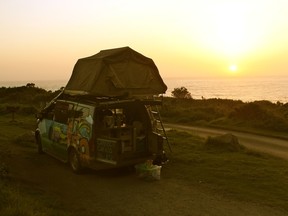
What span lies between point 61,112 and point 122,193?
4.23 metres

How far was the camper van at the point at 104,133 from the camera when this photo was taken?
11250 millimetres

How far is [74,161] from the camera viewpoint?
1220cm

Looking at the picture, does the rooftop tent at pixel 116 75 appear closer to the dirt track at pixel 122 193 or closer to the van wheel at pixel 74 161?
the van wheel at pixel 74 161

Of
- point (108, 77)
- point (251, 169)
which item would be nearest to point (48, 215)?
point (108, 77)

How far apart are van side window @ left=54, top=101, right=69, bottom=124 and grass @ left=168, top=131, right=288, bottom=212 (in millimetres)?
4058

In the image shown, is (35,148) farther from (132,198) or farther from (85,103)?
(132,198)

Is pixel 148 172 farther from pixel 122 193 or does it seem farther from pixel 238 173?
pixel 238 173

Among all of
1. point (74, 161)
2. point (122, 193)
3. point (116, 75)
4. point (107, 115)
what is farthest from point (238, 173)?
point (74, 161)

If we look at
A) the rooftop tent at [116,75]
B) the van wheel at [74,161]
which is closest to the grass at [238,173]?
the rooftop tent at [116,75]

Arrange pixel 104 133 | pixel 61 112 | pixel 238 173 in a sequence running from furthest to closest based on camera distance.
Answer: pixel 61 112, pixel 238 173, pixel 104 133

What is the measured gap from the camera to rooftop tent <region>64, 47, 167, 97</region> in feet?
41.4

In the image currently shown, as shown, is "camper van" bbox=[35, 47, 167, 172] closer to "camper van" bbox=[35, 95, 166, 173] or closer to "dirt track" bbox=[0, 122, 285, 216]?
"camper van" bbox=[35, 95, 166, 173]

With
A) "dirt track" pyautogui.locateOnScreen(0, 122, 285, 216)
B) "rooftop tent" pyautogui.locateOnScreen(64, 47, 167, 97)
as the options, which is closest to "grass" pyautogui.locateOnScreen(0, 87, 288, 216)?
"dirt track" pyautogui.locateOnScreen(0, 122, 285, 216)

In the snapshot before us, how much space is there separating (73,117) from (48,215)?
4945 millimetres
